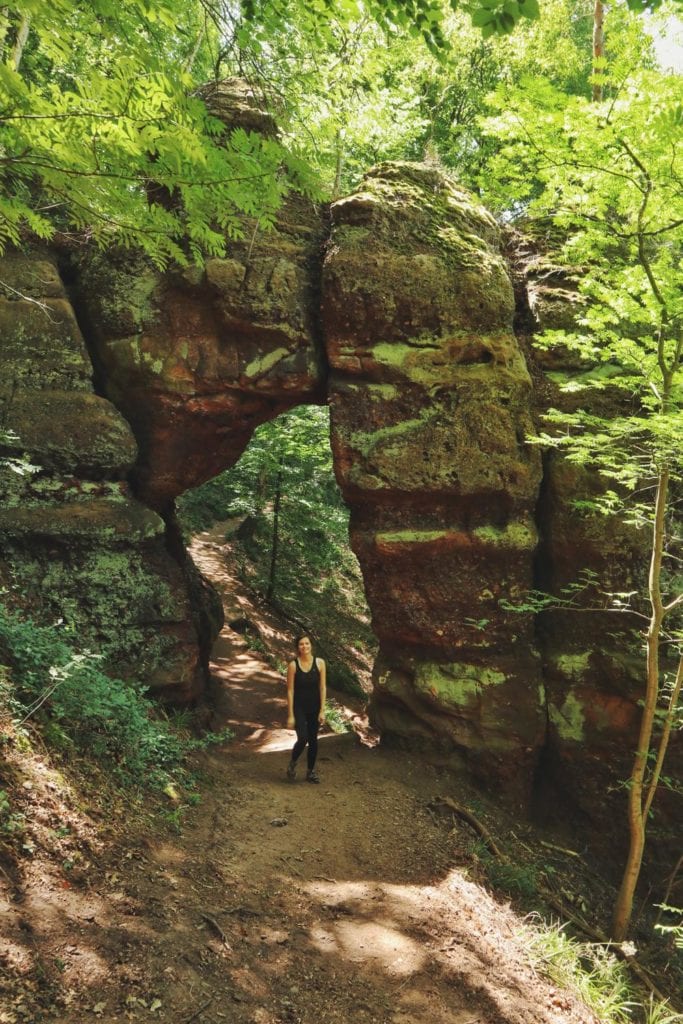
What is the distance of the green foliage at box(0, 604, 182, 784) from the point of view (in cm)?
498

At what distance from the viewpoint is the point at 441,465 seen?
881cm

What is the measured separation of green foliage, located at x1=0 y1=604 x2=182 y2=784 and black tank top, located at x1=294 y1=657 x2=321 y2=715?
1.71 metres

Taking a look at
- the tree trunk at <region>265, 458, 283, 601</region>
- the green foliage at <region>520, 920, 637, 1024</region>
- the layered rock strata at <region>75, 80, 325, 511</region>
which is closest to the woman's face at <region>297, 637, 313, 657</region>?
the green foliage at <region>520, 920, 637, 1024</region>

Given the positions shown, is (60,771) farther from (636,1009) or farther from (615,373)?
(615,373)

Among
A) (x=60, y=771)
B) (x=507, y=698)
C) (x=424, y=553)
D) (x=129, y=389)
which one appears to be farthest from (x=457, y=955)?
(x=129, y=389)

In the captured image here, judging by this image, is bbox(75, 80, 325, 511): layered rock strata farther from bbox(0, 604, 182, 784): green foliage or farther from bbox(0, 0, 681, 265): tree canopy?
bbox(0, 604, 182, 784): green foliage

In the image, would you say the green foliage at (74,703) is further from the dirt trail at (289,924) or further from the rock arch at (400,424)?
the rock arch at (400,424)

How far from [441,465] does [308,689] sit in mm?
3755

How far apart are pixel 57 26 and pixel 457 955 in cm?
677

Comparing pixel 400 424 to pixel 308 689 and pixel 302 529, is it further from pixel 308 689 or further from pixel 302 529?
pixel 302 529

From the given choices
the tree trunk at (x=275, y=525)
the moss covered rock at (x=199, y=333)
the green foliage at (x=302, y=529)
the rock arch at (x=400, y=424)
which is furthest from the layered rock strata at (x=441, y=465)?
the tree trunk at (x=275, y=525)

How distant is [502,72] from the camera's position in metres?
15.4

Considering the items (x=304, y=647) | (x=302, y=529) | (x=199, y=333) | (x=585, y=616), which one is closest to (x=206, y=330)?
(x=199, y=333)

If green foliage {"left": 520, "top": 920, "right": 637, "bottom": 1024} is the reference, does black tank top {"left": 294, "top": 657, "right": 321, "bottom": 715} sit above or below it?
above
